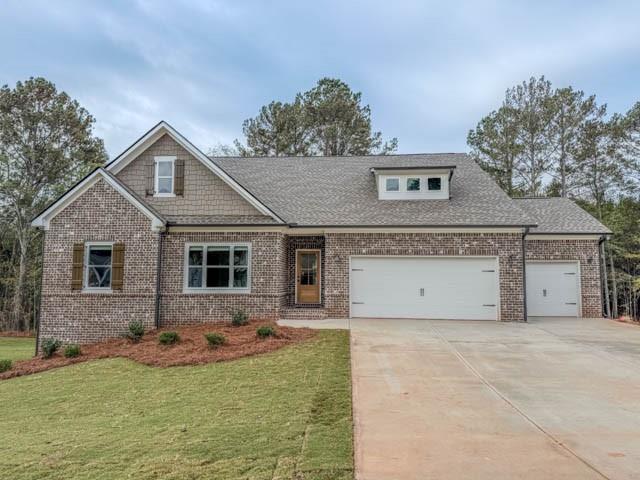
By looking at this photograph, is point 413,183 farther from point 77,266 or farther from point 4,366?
point 4,366

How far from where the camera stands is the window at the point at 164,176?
1367 cm

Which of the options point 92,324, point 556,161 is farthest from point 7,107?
point 556,161

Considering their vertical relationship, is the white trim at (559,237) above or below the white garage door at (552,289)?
above

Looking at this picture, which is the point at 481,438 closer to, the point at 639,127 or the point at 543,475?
the point at 543,475

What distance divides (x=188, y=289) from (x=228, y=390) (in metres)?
6.68

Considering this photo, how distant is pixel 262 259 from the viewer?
12.7 meters

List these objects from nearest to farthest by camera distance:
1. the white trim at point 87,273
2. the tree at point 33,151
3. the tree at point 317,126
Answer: the white trim at point 87,273 → the tree at point 33,151 → the tree at point 317,126

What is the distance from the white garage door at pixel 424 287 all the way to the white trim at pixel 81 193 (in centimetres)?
632

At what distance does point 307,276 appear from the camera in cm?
1448

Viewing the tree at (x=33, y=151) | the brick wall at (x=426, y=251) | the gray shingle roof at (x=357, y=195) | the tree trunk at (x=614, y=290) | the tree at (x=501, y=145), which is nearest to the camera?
the brick wall at (x=426, y=251)

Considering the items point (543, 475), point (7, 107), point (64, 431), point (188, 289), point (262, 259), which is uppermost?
point (7, 107)

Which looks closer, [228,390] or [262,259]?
[228,390]

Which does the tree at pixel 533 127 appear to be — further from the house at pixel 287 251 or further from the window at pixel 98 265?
the window at pixel 98 265

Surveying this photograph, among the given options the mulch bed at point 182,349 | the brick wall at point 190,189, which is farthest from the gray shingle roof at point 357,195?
the mulch bed at point 182,349
